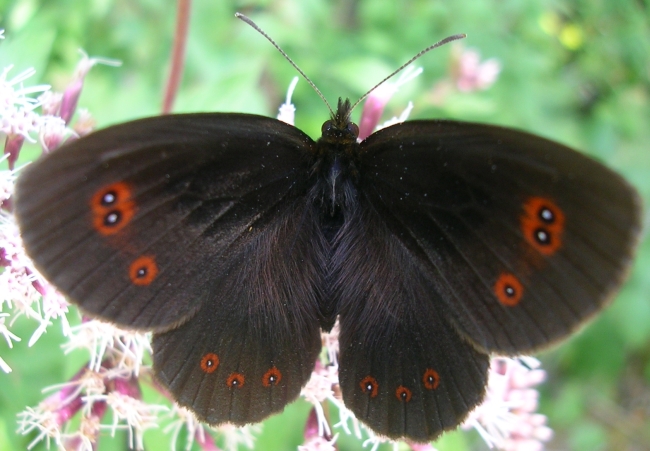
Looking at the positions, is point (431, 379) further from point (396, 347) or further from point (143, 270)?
point (143, 270)

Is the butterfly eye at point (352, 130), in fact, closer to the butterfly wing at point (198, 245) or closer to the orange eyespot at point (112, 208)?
the butterfly wing at point (198, 245)

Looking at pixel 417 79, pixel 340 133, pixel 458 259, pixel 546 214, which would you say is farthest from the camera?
pixel 417 79

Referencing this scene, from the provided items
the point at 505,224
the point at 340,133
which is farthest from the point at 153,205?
the point at 505,224

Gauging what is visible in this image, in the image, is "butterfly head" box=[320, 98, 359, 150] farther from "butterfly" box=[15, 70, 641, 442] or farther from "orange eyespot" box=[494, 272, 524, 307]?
→ "orange eyespot" box=[494, 272, 524, 307]

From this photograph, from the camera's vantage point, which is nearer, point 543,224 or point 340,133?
point 543,224

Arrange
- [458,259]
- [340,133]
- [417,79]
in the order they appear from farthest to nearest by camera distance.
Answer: [417,79]
[340,133]
[458,259]

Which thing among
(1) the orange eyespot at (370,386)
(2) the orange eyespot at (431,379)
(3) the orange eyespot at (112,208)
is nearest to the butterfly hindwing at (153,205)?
(3) the orange eyespot at (112,208)

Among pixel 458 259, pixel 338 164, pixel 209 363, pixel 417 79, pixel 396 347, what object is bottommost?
pixel 209 363

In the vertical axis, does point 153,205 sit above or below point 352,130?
below
